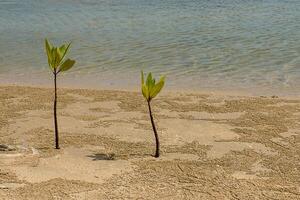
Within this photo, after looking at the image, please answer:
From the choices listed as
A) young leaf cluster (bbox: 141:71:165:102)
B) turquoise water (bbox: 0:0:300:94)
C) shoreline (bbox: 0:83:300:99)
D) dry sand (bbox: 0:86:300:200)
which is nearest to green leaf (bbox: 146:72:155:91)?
young leaf cluster (bbox: 141:71:165:102)

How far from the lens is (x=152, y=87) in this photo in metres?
5.09

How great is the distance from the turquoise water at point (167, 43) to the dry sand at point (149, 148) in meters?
1.63

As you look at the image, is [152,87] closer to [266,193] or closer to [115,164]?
[115,164]

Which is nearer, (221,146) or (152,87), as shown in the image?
(152,87)

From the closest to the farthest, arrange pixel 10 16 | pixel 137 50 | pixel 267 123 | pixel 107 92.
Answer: pixel 267 123 < pixel 107 92 < pixel 137 50 < pixel 10 16

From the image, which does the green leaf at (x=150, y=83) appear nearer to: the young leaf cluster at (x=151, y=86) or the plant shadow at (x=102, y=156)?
the young leaf cluster at (x=151, y=86)

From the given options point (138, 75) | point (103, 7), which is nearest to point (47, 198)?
point (138, 75)

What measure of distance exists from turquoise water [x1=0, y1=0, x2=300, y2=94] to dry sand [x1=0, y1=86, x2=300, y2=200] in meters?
1.63

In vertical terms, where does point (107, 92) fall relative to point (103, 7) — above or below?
below

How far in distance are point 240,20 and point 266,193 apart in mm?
11917

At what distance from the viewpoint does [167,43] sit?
12.6 meters

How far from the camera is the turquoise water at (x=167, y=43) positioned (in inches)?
381

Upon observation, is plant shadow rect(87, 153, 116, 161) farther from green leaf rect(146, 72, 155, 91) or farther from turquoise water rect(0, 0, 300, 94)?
turquoise water rect(0, 0, 300, 94)

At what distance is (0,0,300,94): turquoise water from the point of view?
9672 mm
